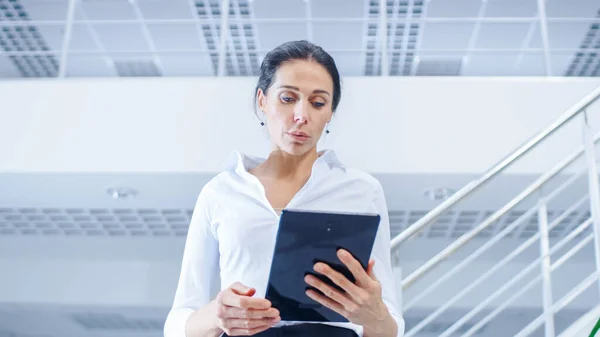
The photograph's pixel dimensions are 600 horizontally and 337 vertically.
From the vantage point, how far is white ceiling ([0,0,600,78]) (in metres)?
3.41

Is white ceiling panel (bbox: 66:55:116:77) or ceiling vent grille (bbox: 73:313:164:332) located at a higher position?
white ceiling panel (bbox: 66:55:116:77)

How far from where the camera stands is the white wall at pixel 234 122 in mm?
1935

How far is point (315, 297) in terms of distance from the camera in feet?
1.81

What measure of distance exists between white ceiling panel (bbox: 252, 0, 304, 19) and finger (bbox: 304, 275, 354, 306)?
3.01 m

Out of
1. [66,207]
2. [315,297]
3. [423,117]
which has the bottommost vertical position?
[66,207]

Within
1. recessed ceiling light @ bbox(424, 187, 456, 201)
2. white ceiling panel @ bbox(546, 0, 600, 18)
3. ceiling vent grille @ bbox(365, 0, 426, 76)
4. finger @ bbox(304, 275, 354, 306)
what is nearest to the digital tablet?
finger @ bbox(304, 275, 354, 306)

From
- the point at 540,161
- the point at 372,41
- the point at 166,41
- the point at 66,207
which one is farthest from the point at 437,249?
the point at 166,41

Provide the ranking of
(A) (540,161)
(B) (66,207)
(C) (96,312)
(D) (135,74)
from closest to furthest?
1. (A) (540,161)
2. (B) (66,207)
3. (C) (96,312)
4. (D) (135,74)

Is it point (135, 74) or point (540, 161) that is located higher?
point (540, 161)

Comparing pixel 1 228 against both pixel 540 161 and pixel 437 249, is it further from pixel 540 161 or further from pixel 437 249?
pixel 540 161

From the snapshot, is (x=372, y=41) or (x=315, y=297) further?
(x=372, y=41)

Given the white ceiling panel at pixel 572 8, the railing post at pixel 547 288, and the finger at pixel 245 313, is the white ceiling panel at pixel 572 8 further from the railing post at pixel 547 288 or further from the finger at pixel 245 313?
the finger at pixel 245 313

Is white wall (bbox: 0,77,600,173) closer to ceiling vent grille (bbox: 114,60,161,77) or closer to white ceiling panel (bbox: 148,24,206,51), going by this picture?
white ceiling panel (bbox: 148,24,206,51)

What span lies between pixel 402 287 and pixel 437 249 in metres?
1.73
